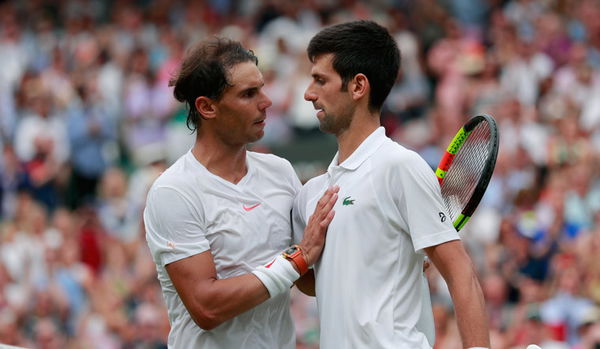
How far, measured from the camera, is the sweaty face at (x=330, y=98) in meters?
4.83

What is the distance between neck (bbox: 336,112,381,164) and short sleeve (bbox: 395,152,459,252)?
0.33 meters

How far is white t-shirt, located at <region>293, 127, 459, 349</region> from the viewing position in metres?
4.51

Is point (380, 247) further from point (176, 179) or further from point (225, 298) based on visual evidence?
point (176, 179)

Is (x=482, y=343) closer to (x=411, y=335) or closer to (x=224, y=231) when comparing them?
(x=411, y=335)

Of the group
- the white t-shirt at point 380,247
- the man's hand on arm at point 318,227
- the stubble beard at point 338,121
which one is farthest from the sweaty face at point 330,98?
the man's hand on arm at point 318,227

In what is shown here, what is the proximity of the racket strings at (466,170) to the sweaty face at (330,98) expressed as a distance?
22.6 inches

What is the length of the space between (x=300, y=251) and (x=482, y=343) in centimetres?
90

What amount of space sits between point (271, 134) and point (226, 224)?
25.7 feet

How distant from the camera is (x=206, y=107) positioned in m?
5.13

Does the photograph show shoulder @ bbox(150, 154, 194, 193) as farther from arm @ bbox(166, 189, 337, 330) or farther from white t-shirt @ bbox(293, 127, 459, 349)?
white t-shirt @ bbox(293, 127, 459, 349)

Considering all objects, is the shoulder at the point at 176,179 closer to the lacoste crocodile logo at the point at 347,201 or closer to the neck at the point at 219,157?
the neck at the point at 219,157

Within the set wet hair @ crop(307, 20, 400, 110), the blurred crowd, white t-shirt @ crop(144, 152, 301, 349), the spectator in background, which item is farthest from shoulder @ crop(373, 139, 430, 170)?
the spectator in background

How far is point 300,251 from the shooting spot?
4.83m

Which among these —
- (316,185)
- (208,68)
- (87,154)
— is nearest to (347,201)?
(316,185)
